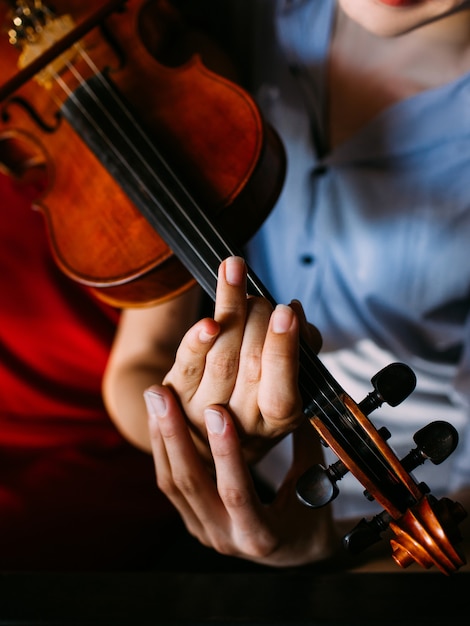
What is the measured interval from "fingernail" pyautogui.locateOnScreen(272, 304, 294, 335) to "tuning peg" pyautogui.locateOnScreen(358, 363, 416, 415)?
5cm

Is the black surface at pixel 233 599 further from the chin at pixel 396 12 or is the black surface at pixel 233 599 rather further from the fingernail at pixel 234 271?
the chin at pixel 396 12

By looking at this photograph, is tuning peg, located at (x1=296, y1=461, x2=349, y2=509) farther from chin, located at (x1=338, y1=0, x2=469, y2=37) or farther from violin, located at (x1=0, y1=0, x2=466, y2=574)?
chin, located at (x1=338, y1=0, x2=469, y2=37)

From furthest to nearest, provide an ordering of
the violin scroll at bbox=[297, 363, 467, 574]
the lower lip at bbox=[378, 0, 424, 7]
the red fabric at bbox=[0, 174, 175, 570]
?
1. the red fabric at bbox=[0, 174, 175, 570]
2. the lower lip at bbox=[378, 0, 424, 7]
3. the violin scroll at bbox=[297, 363, 467, 574]

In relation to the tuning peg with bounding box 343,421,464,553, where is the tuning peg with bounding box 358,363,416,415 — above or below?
above

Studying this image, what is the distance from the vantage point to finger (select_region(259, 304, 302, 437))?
1.02 feet

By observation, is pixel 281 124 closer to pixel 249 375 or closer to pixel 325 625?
pixel 249 375

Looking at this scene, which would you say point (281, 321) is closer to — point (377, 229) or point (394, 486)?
point (394, 486)

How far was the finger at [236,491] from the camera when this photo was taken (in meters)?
Answer: 0.36

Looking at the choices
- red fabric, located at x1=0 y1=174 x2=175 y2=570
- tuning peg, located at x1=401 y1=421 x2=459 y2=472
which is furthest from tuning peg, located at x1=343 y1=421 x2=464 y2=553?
red fabric, located at x1=0 y1=174 x2=175 y2=570

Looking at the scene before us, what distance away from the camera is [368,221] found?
1.76ft

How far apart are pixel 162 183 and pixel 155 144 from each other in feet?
0.14

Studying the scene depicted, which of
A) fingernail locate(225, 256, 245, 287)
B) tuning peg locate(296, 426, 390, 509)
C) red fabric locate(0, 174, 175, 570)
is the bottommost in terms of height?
red fabric locate(0, 174, 175, 570)

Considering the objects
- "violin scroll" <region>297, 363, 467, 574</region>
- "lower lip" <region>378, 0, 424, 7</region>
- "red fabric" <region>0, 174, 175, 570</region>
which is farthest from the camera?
"red fabric" <region>0, 174, 175, 570</region>

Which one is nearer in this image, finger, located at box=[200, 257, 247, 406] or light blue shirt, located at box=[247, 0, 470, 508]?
finger, located at box=[200, 257, 247, 406]
